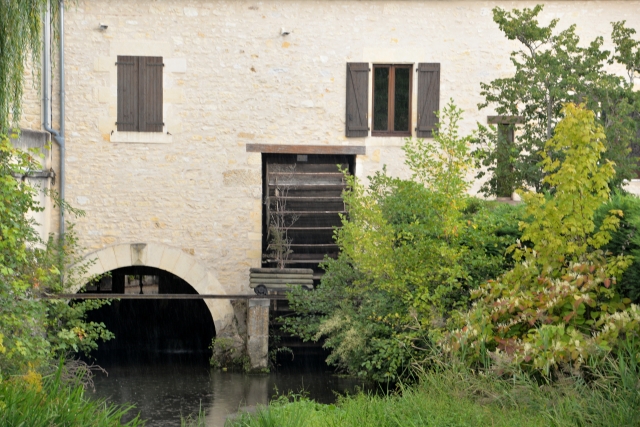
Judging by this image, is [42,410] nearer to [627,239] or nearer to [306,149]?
[627,239]

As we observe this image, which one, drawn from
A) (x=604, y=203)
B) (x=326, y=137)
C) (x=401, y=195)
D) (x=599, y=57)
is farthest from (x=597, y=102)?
(x=326, y=137)

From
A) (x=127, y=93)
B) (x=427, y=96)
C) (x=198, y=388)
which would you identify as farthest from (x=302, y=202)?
(x=198, y=388)

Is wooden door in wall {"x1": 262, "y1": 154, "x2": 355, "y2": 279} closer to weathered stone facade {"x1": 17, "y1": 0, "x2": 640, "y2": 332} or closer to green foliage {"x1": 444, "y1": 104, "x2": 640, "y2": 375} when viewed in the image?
weathered stone facade {"x1": 17, "y1": 0, "x2": 640, "y2": 332}

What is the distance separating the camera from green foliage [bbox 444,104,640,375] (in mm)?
6484

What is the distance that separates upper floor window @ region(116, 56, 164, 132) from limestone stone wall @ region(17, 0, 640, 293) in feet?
0.36

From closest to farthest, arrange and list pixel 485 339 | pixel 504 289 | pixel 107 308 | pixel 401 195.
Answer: pixel 485 339 → pixel 504 289 → pixel 401 195 → pixel 107 308

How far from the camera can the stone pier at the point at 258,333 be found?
Result: 12.8 m

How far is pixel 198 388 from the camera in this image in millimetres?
11984

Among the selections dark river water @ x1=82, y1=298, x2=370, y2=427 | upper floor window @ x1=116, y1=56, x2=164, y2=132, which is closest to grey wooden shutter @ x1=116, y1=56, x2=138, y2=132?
upper floor window @ x1=116, y1=56, x2=164, y2=132

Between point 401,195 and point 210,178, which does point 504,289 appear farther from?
point 210,178

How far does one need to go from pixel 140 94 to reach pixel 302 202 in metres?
2.83

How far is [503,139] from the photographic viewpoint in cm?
1080

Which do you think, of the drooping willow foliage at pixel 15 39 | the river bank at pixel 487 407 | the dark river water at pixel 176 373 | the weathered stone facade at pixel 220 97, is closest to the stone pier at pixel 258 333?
the dark river water at pixel 176 373

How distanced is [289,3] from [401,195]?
15.7 feet
